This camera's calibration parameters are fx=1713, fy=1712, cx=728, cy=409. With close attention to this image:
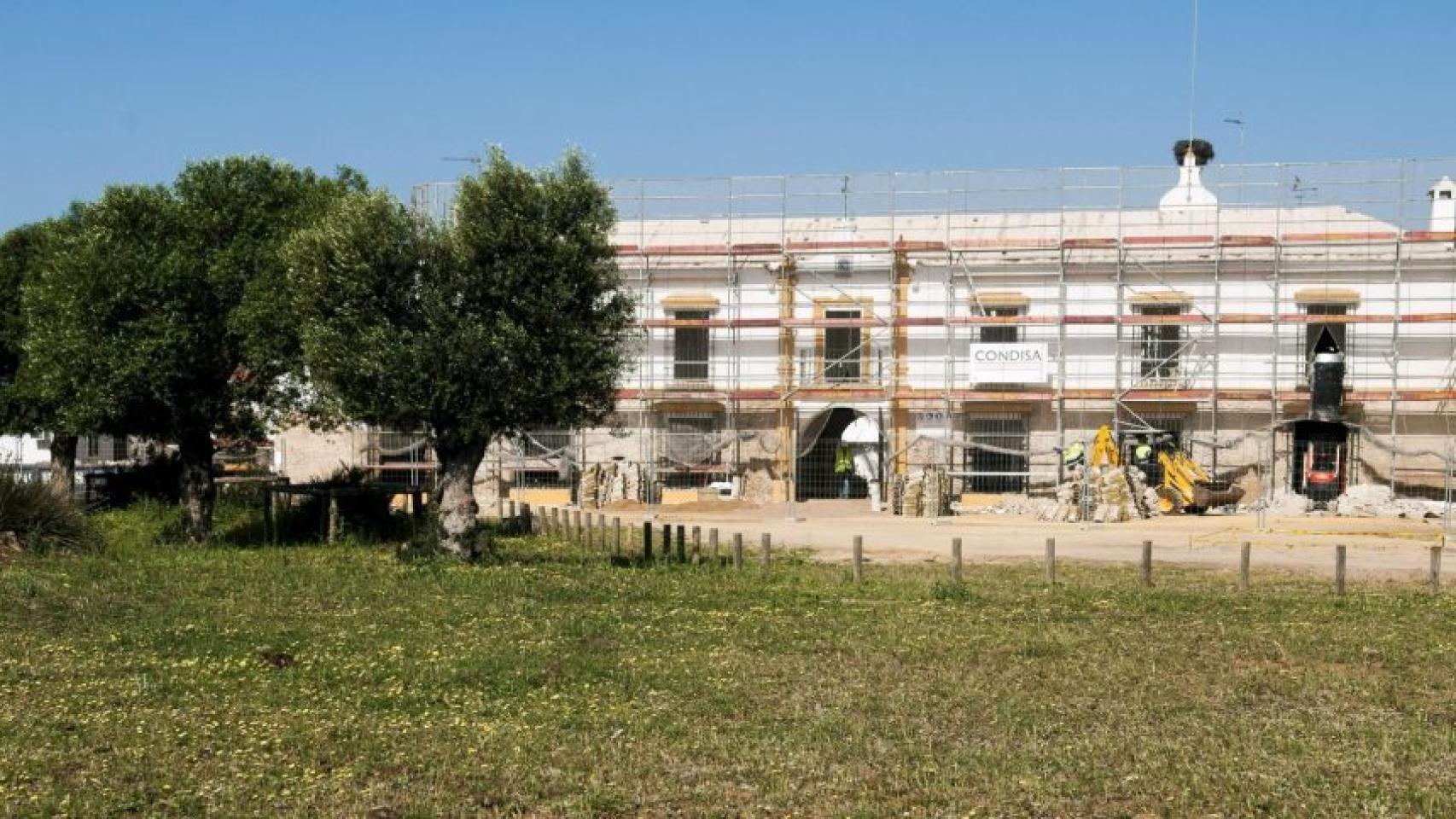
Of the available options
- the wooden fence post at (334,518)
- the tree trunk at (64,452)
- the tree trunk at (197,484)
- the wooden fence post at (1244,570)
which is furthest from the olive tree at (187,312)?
A: the wooden fence post at (1244,570)

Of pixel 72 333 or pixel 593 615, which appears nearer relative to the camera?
pixel 593 615

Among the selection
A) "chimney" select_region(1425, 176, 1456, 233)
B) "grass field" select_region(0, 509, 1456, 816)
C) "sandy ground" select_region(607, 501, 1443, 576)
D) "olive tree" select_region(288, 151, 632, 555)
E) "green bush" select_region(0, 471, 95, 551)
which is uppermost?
"chimney" select_region(1425, 176, 1456, 233)

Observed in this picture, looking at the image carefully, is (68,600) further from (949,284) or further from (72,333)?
(949,284)

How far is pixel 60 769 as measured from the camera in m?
11.2

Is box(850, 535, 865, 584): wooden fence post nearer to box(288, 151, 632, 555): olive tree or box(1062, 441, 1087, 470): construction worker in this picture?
box(288, 151, 632, 555): olive tree

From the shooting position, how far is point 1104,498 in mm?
39094

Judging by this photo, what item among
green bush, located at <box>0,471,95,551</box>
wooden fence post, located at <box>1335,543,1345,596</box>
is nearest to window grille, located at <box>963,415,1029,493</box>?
wooden fence post, located at <box>1335,543,1345,596</box>

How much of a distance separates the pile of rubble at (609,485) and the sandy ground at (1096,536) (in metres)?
1.74

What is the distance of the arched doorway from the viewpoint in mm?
44625

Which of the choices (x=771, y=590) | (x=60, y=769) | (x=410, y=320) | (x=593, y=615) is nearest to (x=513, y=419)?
(x=410, y=320)

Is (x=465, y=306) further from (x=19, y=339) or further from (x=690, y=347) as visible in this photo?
(x=19, y=339)

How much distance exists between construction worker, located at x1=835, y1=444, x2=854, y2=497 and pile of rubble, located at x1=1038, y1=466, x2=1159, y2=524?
6.56m

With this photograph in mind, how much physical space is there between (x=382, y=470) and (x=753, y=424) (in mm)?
10245

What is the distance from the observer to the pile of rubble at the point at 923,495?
40844mm
